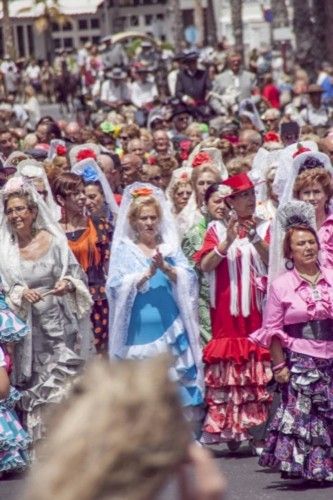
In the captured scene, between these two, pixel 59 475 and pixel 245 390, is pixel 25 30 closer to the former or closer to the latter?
pixel 245 390

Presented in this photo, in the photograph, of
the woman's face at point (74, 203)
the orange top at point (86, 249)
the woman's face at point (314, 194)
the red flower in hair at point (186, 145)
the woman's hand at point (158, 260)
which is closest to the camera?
the woman's hand at point (158, 260)

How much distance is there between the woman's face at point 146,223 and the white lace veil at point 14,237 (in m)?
0.50

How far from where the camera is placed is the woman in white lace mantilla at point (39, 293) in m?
9.62

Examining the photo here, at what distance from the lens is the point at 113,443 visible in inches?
106

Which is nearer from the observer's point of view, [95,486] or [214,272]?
[95,486]

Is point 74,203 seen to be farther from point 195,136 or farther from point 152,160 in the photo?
point 195,136

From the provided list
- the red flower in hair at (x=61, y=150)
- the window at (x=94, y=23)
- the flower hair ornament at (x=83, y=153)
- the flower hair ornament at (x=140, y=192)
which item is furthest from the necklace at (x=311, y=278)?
the window at (x=94, y=23)

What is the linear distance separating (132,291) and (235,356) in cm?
67

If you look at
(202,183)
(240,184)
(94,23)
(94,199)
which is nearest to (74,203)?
(94,199)

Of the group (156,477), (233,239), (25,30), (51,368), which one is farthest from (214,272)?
(25,30)

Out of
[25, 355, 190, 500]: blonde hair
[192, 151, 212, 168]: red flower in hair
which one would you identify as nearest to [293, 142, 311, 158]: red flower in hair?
[192, 151, 212, 168]: red flower in hair

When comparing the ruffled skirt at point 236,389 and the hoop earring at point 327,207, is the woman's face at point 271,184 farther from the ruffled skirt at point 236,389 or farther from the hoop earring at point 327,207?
the ruffled skirt at point 236,389

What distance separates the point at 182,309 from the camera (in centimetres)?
940

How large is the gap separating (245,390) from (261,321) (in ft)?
1.36
